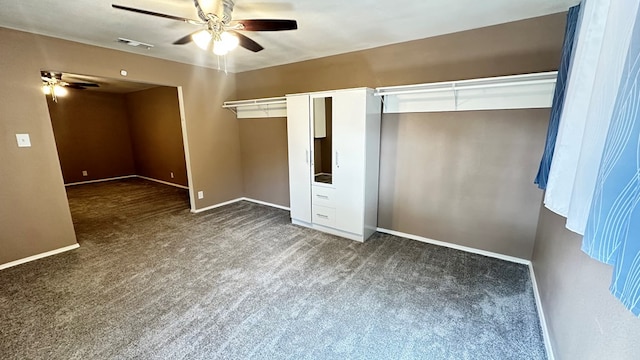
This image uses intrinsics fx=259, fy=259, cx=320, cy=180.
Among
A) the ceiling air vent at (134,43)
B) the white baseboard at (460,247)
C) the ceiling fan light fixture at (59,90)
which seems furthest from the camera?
the ceiling fan light fixture at (59,90)

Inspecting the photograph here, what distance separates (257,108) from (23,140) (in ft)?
9.12

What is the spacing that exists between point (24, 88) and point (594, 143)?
14.7ft

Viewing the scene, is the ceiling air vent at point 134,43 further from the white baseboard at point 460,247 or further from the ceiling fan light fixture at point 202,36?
the white baseboard at point 460,247

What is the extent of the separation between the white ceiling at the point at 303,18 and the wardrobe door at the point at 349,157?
2.20 ft

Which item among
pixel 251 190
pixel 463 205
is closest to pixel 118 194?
pixel 251 190

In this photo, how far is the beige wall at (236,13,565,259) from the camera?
96.8 inches

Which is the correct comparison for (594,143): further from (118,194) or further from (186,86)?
(118,194)

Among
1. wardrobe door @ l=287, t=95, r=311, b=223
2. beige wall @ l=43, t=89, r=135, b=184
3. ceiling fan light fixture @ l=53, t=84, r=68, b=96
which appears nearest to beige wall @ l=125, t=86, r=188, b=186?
beige wall @ l=43, t=89, r=135, b=184

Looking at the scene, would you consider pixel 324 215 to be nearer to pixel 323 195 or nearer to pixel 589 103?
pixel 323 195

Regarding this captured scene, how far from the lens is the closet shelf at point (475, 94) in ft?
7.61

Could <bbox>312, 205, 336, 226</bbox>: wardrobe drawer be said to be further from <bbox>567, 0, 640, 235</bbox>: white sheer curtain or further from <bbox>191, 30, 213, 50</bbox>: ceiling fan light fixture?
<bbox>567, 0, 640, 235</bbox>: white sheer curtain

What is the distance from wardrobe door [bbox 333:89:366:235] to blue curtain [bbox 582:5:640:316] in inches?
87.2

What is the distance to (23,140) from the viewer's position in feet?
8.84

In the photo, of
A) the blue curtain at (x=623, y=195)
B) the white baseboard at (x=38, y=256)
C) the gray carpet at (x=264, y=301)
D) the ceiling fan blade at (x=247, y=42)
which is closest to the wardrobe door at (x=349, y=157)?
the gray carpet at (x=264, y=301)
